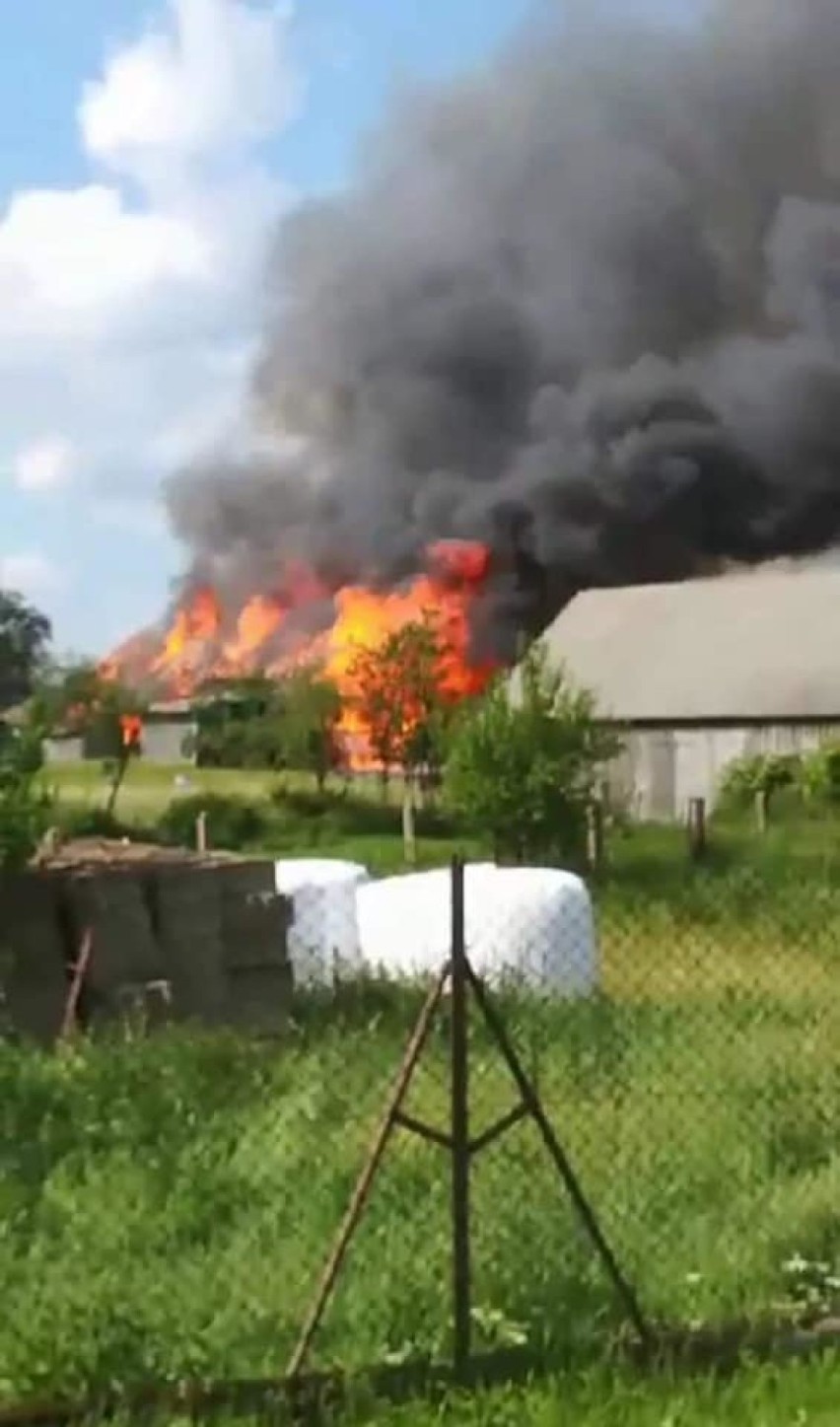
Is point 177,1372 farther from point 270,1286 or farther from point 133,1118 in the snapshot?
point 133,1118

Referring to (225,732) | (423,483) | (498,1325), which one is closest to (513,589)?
(423,483)

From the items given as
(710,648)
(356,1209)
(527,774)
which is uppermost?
(710,648)

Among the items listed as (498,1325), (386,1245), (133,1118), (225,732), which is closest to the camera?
(498,1325)

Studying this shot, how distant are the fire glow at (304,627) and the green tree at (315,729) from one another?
118 inches

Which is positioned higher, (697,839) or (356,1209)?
(697,839)

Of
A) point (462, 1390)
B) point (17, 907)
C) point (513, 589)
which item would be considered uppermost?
point (513, 589)

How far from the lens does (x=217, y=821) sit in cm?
3525

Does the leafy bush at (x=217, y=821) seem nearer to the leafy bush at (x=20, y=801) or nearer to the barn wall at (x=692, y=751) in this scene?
the barn wall at (x=692, y=751)

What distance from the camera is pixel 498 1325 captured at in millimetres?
6531

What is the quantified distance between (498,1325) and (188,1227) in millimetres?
1442

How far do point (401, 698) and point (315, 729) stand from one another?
4190 millimetres

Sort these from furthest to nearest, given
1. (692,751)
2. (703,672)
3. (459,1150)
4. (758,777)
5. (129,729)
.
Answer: (129,729), (703,672), (692,751), (758,777), (459,1150)

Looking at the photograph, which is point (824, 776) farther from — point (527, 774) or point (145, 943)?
point (145, 943)

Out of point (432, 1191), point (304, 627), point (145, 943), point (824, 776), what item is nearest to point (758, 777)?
point (824, 776)
